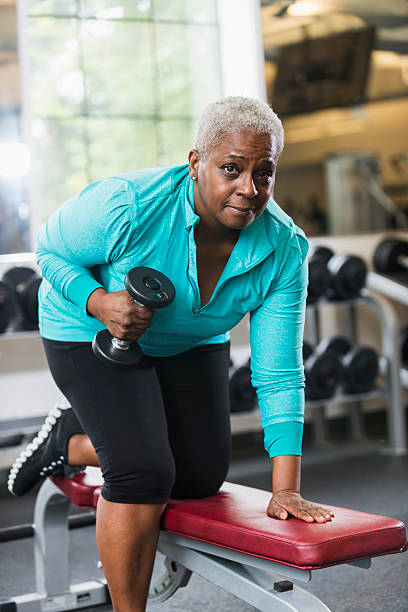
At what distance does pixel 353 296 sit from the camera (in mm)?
4004

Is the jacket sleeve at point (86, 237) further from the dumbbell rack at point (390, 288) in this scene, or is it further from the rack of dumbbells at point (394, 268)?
the rack of dumbbells at point (394, 268)

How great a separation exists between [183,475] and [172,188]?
25.5 inches

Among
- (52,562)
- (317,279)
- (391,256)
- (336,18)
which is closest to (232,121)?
(52,562)

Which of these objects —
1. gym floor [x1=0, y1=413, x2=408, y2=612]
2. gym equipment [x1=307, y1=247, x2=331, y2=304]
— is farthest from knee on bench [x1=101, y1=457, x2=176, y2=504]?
gym equipment [x1=307, y1=247, x2=331, y2=304]

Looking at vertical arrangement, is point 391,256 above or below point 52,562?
above

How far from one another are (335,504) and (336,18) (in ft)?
10.8

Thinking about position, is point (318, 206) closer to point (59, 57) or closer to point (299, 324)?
point (59, 57)

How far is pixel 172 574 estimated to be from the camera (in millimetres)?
1887

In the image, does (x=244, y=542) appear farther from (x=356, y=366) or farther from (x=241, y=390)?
(x=356, y=366)

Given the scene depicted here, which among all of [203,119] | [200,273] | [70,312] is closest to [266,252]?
[200,273]

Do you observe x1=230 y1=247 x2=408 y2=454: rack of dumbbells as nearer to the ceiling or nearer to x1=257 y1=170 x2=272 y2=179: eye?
the ceiling

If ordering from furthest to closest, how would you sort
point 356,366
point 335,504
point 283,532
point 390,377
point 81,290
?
1. point 390,377
2. point 356,366
3. point 335,504
4. point 81,290
5. point 283,532

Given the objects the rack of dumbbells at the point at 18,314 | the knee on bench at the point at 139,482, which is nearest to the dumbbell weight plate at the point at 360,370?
the rack of dumbbells at the point at 18,314

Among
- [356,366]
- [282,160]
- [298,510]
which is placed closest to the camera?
[298,510]
